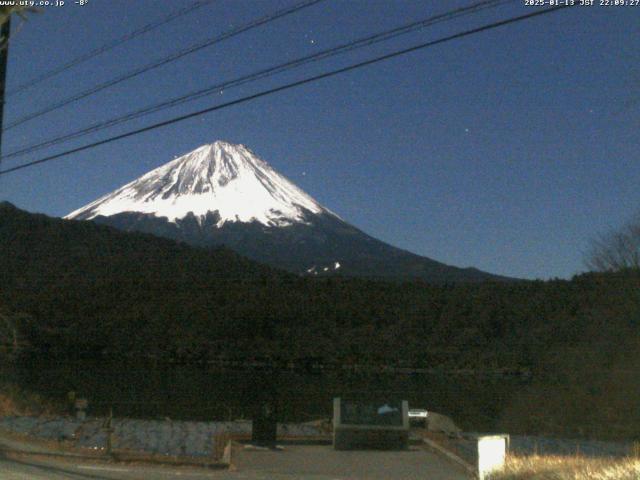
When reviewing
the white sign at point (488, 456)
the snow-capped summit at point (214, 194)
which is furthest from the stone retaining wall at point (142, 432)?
the snow-capped summit at point (214, 194)

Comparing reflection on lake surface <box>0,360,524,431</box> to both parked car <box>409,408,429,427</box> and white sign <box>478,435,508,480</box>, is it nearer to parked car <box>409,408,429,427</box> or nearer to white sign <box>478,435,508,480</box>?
parked car <box>409,408,429,427</box>

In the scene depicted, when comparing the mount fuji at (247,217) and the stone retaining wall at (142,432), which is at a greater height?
the mount fuji at (247,217)

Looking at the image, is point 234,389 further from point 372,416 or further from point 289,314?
point 372,416

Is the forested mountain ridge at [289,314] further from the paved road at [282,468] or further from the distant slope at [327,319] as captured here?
the paved road at [282,468]

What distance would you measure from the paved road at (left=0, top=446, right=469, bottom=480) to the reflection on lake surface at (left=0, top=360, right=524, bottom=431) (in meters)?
10.8

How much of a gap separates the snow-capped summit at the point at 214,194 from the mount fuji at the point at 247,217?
0.39 ft

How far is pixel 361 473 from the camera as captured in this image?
1248cm

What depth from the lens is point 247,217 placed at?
96.4 meters

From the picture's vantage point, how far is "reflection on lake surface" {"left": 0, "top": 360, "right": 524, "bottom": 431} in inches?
1123

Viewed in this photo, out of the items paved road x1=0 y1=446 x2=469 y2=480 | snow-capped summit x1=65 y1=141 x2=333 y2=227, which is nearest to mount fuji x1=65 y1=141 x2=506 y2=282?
snow-capped summit x1=65 y1=141 x2=333 y2=227

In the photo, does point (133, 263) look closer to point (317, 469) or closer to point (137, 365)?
point (137, 365)

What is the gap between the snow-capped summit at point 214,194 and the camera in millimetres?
97750

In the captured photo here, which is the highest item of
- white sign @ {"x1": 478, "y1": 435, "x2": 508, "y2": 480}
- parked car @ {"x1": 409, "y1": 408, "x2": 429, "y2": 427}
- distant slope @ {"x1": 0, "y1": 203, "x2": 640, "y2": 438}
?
distant slope @ {"x1": 0, "y1": 203, "x2": 640, "y2": 438}

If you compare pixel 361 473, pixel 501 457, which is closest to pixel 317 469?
pixel 361 473
